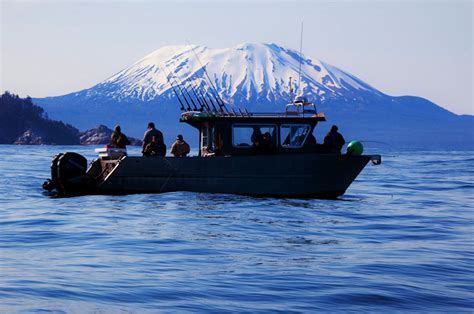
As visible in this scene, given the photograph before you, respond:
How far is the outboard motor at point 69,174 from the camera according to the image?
31375mm

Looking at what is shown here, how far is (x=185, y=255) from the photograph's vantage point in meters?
17.3

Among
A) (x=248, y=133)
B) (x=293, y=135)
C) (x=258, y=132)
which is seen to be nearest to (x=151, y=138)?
(x=248, y=133)

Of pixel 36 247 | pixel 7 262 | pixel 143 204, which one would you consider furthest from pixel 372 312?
pixel 143 204

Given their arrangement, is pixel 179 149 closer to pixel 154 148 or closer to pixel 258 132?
pixel 154 148

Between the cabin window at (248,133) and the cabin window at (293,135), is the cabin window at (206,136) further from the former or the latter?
the cabin window at (293,135)

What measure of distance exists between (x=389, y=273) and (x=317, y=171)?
1308 centimetres

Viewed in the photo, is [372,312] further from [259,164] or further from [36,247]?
[259,164]

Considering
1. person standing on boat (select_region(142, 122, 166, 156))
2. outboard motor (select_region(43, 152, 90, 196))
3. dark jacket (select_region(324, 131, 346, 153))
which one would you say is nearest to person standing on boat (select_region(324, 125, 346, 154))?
dark jacket (select_region(324, 131, 346, 153))

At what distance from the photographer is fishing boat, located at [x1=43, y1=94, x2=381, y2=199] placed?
28.6m

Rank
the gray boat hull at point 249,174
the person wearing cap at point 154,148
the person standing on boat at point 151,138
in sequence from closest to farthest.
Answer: the gray boat hull at point 249,174, the person wearing cap at point 154,148, the person standing on boat at point 151,138

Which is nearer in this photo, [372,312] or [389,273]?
[372,312]

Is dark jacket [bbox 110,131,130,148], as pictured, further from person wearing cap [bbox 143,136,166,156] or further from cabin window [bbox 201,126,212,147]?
cabin window [bbox 201,126,212,147]

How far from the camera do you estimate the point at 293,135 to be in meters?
29.7

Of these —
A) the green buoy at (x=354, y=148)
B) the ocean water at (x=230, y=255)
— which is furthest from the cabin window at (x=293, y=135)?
the ocean water at (x=230, y=255)
